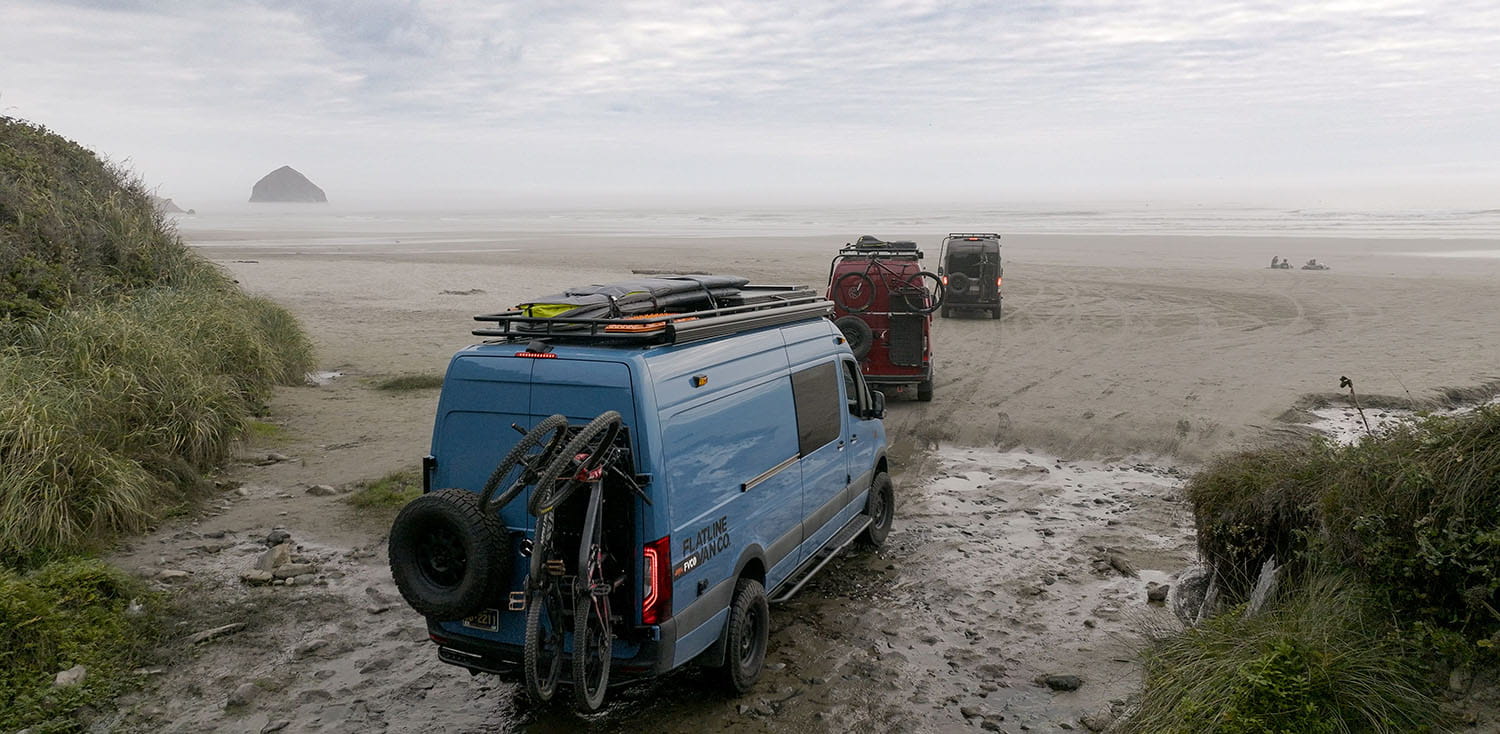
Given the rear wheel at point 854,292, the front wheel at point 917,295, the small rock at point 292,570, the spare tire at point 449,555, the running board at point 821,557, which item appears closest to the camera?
the spare tire at point 449,555

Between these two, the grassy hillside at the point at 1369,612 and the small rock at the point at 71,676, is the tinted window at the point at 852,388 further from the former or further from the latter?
the small rock at the point at 71,676

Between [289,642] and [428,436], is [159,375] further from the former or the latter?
[289,642]

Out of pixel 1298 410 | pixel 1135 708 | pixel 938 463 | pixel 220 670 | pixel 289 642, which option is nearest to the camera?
pixel 1135 708

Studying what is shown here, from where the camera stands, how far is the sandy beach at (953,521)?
6109mm

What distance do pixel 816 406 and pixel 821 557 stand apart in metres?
1.27

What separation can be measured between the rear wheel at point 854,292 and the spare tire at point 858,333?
8.6 inches

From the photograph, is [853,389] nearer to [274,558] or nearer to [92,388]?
[274,558]

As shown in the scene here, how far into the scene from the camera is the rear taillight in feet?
17.3

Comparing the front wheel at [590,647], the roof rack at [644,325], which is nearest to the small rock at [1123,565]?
the roof rack at [644,325]

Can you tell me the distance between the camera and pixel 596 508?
5.12 m

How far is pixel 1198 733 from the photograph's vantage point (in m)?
4.70

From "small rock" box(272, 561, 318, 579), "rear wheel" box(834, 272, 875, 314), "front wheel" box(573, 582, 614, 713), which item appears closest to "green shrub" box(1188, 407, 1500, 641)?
"front wheel" box(573, 582, 614, 713)

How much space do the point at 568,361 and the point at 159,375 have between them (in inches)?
294

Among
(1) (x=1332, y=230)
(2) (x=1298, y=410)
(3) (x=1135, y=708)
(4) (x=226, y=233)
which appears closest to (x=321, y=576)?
(3) (x=1135, y=708)
